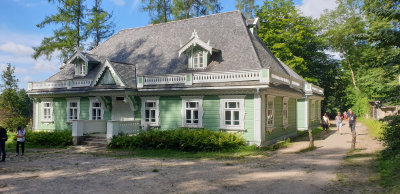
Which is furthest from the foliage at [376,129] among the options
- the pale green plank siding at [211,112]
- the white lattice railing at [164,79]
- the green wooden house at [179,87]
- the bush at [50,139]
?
the bush at [50,139]

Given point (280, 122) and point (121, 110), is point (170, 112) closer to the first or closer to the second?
point (121, 110)

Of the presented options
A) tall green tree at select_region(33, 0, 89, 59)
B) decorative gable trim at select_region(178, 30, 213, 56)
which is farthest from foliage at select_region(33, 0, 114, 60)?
decorative gable trim at select_region(178, 30, 213, 56)

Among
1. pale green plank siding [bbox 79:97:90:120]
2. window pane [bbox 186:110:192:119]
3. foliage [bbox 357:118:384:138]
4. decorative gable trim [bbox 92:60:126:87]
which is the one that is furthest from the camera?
pale green plank siding [bbox 79:97:90:120]

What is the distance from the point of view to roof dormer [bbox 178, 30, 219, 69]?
18.4 metres

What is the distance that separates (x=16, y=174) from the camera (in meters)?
10.7

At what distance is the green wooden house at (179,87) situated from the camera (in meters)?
Answer: 16.4

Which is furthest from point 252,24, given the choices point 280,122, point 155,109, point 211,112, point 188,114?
point 155,109

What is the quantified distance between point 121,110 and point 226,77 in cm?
803

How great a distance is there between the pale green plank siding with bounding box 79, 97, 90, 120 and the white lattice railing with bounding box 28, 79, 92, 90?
1159 mm

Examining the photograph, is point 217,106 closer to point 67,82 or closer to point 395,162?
point 395,162

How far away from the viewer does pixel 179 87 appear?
1750cm

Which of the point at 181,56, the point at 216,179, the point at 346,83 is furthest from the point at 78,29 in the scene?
the point at 346,83

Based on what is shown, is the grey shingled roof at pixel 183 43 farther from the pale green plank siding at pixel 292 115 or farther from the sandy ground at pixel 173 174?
the sandy ground at pixel 173 174

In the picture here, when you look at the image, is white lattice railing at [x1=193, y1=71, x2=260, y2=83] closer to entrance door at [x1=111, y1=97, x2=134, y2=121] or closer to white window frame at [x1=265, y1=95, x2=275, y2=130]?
white window frame at [x1=265, y1=95, x2=275, y2=130]
